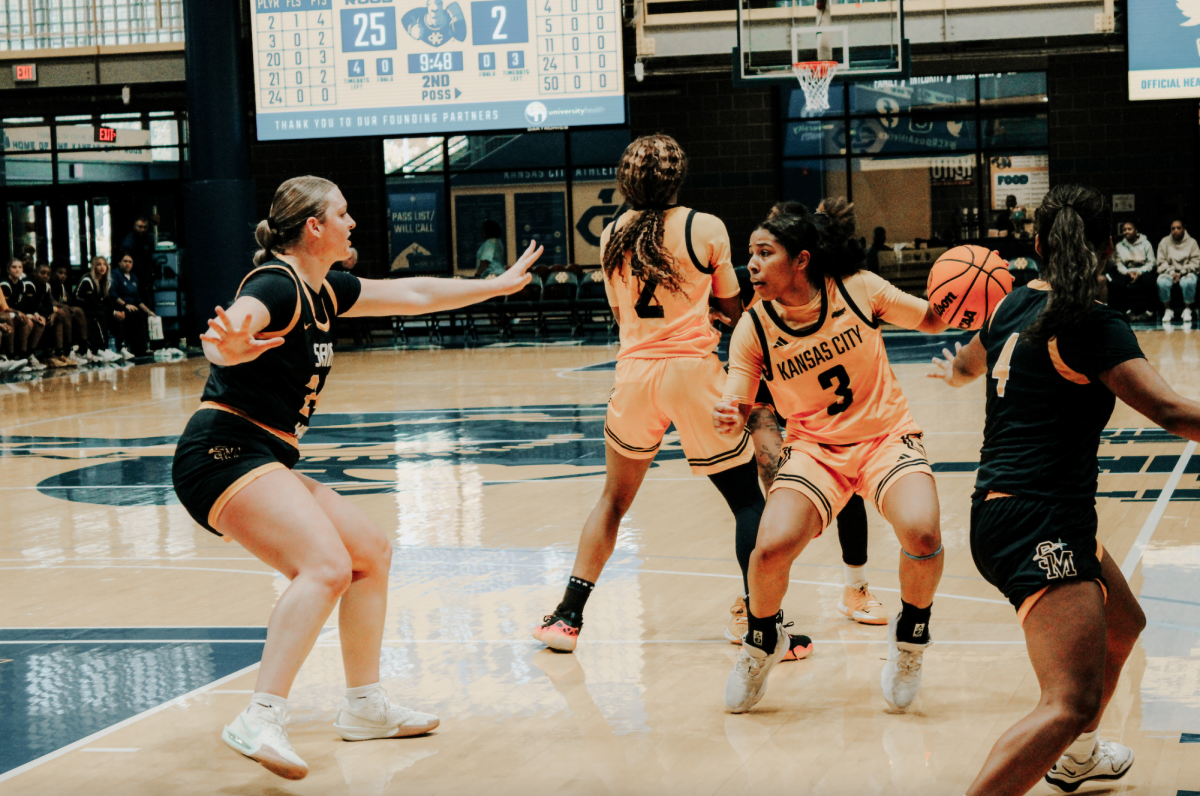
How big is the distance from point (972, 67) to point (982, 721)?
18.8m

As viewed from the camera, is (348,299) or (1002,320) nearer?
(1002,320)

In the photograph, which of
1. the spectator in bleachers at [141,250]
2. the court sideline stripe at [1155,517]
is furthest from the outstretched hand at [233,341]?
the spectator in bleachers at [141,250]

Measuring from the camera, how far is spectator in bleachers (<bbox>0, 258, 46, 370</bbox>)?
687 inches

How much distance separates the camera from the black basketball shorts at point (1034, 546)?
2.96 meters

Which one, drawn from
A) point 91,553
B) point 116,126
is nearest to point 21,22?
point 116,126

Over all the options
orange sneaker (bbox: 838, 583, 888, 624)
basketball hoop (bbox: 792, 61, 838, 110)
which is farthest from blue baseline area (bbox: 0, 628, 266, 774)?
basketball hoop (bbox: 792, 61, 838, 110)

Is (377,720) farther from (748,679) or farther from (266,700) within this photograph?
(748,679)

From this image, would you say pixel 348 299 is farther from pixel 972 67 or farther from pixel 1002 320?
pixel 972 67

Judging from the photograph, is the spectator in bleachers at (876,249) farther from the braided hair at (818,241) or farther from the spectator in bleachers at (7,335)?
the braided hair at (818,241)

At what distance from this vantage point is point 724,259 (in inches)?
187

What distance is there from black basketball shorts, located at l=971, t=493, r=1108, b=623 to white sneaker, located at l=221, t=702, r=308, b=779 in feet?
5.86

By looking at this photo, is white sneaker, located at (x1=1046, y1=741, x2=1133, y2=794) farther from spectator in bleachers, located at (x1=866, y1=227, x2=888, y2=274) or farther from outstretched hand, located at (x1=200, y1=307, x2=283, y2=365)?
spectator in bleachers, located at (x1=866, y1=227, x2=888, y2=274)

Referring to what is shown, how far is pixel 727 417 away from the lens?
4.15 metres

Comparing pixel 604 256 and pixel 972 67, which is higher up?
pixel 972 67
